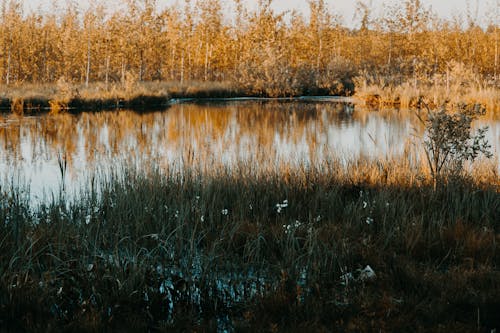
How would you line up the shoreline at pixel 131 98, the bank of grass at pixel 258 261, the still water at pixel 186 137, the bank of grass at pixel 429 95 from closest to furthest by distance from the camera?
1. the bank of grass at pixel 258 261
2. the still water at pixel 186 137
3. the bank of grass at pixel 429 95
4. the shoreline at pixel 131 98

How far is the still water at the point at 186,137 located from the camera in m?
8.70

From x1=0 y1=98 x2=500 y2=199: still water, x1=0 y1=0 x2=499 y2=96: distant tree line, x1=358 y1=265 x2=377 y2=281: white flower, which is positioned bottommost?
x1=358 y1=265 x2=377 y2=281: white flower

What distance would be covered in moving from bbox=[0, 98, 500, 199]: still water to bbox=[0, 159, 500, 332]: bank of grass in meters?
1.51

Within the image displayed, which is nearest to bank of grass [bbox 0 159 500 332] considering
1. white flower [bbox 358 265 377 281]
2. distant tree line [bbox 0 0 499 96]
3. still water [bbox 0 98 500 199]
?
white flower [bbox 358 265 377 281]

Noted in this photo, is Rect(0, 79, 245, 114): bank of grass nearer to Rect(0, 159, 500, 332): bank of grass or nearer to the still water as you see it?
the still water

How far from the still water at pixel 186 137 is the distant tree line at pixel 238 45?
10614 mm

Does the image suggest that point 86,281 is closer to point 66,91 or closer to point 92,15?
point 66,91

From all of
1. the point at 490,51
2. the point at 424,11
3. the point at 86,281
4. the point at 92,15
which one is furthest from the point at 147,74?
the point at 86,281

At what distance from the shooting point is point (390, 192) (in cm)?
560

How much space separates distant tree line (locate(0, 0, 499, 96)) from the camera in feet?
103

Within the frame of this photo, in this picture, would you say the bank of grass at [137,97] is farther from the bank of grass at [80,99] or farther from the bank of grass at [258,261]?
the bank of grass at [258,261]

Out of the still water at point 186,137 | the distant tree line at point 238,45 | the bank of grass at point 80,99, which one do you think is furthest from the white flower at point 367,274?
the distant tree line at point 238,45

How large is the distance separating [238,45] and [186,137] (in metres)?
27.9

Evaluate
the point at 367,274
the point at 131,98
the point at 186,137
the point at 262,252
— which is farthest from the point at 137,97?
the point at 367,274
